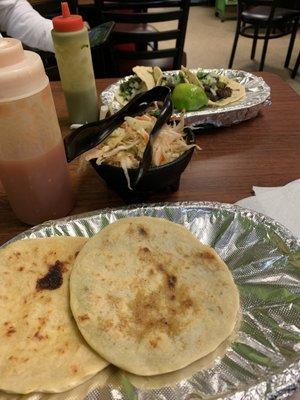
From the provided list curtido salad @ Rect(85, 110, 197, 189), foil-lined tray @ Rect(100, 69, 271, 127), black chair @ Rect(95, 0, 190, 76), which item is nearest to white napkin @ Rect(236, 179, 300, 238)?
curtido salad @ Rect(85, 110, 197, 189)

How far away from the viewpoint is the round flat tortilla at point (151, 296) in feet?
2.10

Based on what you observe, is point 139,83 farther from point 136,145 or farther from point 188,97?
point 136,145

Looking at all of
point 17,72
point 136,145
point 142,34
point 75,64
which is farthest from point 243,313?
point 142,34

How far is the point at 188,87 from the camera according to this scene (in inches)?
52.8

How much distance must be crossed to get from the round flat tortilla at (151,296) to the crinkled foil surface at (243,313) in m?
0.04

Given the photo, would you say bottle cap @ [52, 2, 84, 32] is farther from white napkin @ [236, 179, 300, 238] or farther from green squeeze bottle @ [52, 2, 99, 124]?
white napkin @ [236, 179, 300, 238]

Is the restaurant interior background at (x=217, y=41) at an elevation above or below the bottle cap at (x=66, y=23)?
below

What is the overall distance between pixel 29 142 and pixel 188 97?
71cm

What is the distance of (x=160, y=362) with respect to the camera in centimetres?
63

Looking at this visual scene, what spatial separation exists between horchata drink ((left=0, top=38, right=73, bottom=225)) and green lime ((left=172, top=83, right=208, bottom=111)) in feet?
1.96

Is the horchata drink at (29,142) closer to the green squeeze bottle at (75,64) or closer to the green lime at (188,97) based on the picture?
the green squeeze bottle at (75,64)

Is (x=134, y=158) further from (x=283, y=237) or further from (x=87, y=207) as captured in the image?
(x=283, y=237)

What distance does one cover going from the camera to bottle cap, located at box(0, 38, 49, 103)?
0.71 meters

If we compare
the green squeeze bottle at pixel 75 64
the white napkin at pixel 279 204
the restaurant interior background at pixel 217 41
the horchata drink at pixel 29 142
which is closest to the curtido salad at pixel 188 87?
the green squeeze bottle at pixel 75 64
